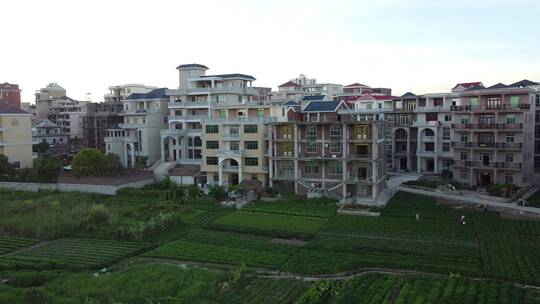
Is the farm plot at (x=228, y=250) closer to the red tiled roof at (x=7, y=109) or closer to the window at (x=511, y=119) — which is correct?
the window at (x=511, y=119)

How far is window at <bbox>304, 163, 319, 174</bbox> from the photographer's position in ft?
127

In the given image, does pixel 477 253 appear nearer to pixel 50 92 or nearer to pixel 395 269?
pixel 395 269

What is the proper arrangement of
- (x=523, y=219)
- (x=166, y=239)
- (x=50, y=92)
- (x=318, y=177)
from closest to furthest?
(x=166, y=239) → (x=523, y=219) → (x=318, y=177) → (x=50, y=92)

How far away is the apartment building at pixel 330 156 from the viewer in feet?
120

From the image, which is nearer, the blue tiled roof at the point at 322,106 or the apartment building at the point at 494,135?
the apartment building at the point at 494,135

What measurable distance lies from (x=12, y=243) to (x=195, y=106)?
85.3 feet

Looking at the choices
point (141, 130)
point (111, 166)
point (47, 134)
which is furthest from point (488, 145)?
point (47, 134)

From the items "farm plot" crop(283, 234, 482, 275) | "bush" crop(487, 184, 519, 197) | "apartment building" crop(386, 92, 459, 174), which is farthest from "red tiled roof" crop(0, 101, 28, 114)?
"bush" crop(487, 184, 519, 197)

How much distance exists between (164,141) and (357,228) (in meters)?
27.2

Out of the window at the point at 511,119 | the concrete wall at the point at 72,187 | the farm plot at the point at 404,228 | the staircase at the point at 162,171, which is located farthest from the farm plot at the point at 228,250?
the window at the point at 511,119

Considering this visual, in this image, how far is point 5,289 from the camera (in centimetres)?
1978

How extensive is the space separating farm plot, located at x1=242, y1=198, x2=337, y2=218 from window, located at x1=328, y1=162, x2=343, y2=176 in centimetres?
266

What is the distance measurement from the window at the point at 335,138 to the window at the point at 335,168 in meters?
0.99

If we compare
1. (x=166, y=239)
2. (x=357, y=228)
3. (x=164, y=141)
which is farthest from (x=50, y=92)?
(x=357, y=228)
